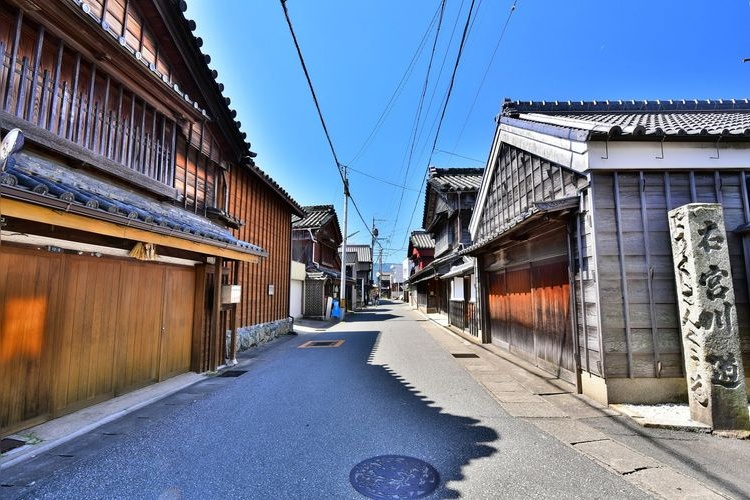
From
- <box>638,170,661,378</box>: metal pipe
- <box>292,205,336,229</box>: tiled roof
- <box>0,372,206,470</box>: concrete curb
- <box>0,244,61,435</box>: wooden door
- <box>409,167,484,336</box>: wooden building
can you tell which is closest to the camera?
<box>0,372,206,470</box>: concrete curb

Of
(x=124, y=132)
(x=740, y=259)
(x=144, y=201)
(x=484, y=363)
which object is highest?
(x=124, y=132)

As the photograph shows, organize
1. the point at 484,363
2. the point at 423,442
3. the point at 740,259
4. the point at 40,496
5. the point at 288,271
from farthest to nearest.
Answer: the point at 288,271 < the point at 484,363 < the point at 740,259 < the point at 423,442 < the point at 40,496

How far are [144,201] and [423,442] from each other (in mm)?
6268

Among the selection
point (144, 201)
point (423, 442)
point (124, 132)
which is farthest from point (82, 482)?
point (124, 132)

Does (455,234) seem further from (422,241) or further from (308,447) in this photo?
(422,241)

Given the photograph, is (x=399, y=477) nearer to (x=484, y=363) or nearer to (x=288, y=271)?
(x=484, y=363)

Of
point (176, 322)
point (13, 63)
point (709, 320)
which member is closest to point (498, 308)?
point (709, 320)

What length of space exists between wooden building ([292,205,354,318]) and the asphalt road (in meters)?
13.4

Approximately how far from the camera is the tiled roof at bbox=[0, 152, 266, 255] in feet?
10.2

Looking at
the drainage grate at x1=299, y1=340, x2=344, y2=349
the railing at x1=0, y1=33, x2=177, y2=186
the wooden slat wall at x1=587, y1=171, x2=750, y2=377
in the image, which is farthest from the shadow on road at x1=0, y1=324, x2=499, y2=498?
the drainage grate at x1=299, y1=340, x2=344, y2=349

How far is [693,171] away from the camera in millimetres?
5750

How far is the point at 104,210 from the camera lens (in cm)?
389

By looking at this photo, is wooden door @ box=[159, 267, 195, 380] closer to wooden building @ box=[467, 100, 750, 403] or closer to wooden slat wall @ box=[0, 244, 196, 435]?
wooden slat wall @ box=[0, 244, 196, 435]

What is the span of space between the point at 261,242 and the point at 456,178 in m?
12.0
